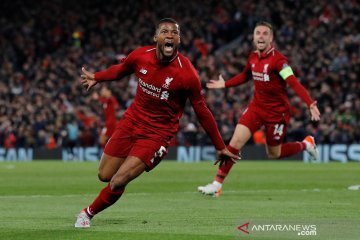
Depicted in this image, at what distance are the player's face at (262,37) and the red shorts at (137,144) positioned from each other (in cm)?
512

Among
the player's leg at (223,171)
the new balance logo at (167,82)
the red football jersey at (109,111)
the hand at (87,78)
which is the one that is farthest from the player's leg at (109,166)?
the red football jersey at (109,111)

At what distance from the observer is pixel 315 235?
940 centimetres

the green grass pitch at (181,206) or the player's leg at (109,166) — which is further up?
the player's leg at (109,166)

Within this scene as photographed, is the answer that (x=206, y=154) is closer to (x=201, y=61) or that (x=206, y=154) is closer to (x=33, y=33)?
(x=201, y=61)

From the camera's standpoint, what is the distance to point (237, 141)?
1565 centimetres

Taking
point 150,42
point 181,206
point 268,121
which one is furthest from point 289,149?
point 150,42

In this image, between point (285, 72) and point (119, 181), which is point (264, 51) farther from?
point (119, 181)

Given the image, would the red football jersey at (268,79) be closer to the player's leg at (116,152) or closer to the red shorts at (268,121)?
the red shorts at (268,121)

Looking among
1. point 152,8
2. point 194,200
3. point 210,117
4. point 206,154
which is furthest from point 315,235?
point 152,8

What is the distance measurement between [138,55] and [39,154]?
27.0 meters

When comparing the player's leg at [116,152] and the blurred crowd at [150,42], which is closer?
the player's leg at [116,152]

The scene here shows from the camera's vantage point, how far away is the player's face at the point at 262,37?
15.4 meters

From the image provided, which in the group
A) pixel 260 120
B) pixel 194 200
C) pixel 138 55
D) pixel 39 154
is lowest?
pixel 39 154

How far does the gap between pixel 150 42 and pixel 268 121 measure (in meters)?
25.5
